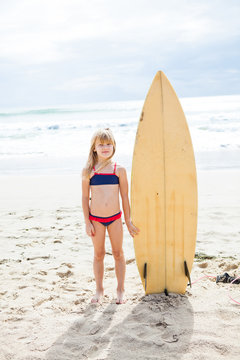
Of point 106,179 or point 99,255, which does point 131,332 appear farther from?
point 106,179

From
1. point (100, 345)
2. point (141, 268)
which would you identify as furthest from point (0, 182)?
point (100, 345)

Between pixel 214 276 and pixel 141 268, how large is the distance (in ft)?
2.41

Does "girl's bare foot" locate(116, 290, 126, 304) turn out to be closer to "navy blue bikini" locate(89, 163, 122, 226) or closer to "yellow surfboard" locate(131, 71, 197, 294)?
"yellow surfboard" locate(131, 71, 197, 294)

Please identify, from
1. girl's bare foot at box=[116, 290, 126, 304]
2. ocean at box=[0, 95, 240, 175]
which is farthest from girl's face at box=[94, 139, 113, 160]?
ocean at box=[0, 95, 240, 175]

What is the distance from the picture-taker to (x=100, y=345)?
2180 mm

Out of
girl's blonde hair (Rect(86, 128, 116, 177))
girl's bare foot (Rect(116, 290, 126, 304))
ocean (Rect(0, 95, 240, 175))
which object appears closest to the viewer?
girl's blonde hair (Rect(86, 128, 116, 177))

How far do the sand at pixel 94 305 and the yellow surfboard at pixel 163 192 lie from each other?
20cm

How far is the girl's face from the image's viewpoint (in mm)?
2596

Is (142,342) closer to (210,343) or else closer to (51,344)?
(210,343)

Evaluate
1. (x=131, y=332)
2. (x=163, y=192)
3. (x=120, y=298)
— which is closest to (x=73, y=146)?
(x=163, y=192)

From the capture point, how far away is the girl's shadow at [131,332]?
2.09 metres

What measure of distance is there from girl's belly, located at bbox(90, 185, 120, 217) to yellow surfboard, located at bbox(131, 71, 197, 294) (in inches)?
7.6

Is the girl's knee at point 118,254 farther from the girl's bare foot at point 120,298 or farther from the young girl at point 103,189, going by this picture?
the girl's bare foot at point 120,298

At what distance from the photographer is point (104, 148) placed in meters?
2.60
